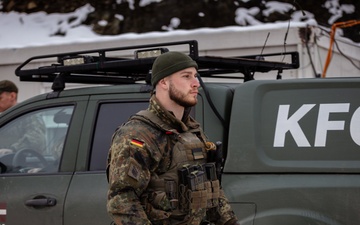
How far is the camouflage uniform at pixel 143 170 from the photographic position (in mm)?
2953

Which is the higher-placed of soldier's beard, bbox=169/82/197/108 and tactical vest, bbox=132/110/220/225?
soldier's beard, bbox=169/82/197/108

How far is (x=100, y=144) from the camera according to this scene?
4.49 m

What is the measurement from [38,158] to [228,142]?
140 cm

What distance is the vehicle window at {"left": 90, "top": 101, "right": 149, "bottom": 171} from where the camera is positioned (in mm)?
4449

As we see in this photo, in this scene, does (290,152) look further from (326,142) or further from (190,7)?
(190,7)

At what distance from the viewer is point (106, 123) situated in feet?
14.9

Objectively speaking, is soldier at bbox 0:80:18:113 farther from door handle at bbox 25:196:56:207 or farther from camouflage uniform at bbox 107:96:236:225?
camouflage uniform at bbox 107:96:236:225

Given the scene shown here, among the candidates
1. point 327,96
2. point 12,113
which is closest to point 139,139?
point 327,96

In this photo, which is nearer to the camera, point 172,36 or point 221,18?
point 172,36

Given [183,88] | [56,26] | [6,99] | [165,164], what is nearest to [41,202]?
[165,164]

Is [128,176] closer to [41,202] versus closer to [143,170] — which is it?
[143,170]

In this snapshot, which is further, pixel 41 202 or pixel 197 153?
pixel 41 202

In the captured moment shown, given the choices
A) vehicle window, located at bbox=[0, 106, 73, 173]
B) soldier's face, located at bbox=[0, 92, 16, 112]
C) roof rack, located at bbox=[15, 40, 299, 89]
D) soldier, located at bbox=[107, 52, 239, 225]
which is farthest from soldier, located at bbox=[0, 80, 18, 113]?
soldier, located at bbox=[107, 52, 239, 225]

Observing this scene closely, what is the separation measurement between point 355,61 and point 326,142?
712cm
